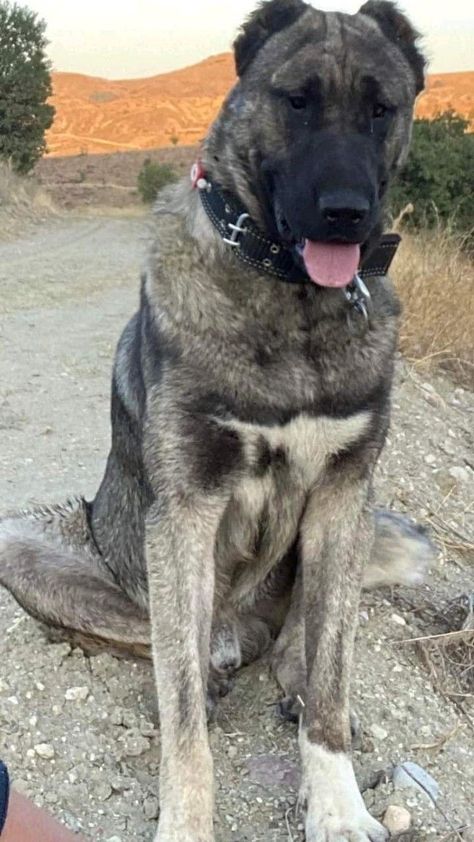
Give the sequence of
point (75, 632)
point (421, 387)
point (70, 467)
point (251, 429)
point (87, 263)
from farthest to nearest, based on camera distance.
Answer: point (87, 263) → point (421, 387) → point (70, 467) → point (75, 632) → point (251, 429)

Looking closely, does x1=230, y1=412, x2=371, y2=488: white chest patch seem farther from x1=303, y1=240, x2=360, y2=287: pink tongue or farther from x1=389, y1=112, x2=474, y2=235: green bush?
x1=389, y1=112, x2=474, y2=235: green bush

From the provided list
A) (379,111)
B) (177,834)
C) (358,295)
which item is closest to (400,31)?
(379,111)

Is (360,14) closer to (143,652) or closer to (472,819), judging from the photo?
(143,652)

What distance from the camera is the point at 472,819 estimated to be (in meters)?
2.67

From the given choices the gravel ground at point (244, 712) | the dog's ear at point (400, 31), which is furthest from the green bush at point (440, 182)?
the dog's ear at point (400, 31)

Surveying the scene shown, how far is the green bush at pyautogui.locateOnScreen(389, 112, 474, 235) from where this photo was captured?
9898 millimetres

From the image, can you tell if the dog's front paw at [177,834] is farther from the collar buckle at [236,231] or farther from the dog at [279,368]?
the collar buckle at [236,231]

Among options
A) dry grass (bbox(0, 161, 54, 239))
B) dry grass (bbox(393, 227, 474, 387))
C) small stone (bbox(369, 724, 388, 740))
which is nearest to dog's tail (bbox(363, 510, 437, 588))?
small stone (bbox(369, 724, 388, 740))

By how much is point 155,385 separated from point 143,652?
88 cm

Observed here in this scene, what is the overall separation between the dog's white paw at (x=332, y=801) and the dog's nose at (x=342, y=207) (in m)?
1.31

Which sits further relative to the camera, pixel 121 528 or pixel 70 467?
pixel 70 467

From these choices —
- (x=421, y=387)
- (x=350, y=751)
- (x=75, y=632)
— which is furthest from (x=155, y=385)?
(x=421, y=387)

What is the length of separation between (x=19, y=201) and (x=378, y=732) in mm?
14032

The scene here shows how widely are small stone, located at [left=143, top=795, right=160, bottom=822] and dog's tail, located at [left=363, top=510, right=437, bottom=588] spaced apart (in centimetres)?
108
